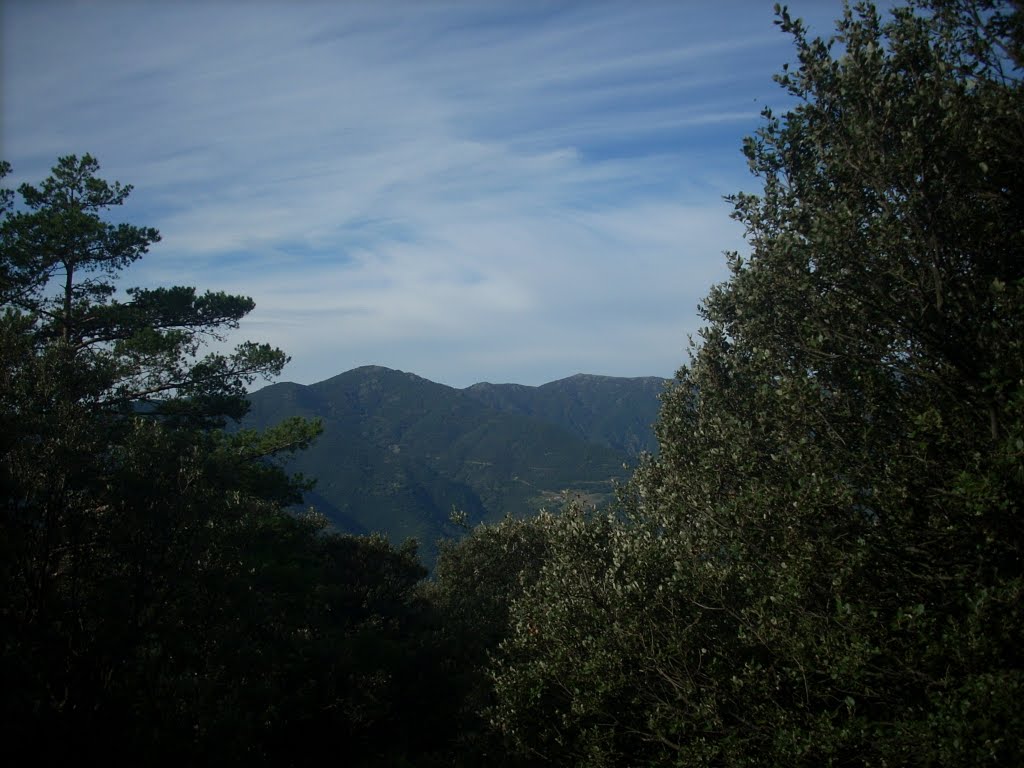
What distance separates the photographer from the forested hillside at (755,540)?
9.18 m

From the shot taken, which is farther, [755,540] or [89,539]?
[89,539]

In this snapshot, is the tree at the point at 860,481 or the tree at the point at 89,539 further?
the tree at the point at 89,539

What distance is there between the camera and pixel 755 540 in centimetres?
1116

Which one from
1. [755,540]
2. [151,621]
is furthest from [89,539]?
[755,540]

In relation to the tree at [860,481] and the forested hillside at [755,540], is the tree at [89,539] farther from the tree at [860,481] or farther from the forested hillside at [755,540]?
the tree at [860,481]

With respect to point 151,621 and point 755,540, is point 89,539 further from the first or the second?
point 755,540

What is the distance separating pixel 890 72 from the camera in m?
10.9

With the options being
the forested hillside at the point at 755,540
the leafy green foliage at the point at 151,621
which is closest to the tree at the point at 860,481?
the forested hillside at the point at 755,540

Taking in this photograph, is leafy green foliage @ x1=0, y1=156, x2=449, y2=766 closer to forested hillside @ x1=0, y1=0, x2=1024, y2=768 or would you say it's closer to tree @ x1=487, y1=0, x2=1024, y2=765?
forested hillside @ x1=0, y1=0, x2=1024, y2=768

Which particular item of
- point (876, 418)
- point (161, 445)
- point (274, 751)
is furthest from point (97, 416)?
point (876, 418)

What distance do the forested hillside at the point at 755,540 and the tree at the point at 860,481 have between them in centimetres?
5

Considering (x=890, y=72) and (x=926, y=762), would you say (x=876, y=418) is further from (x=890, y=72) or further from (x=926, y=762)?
(x=890, y=72)

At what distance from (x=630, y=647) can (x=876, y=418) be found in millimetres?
6027

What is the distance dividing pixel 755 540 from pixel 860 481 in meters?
1.96
